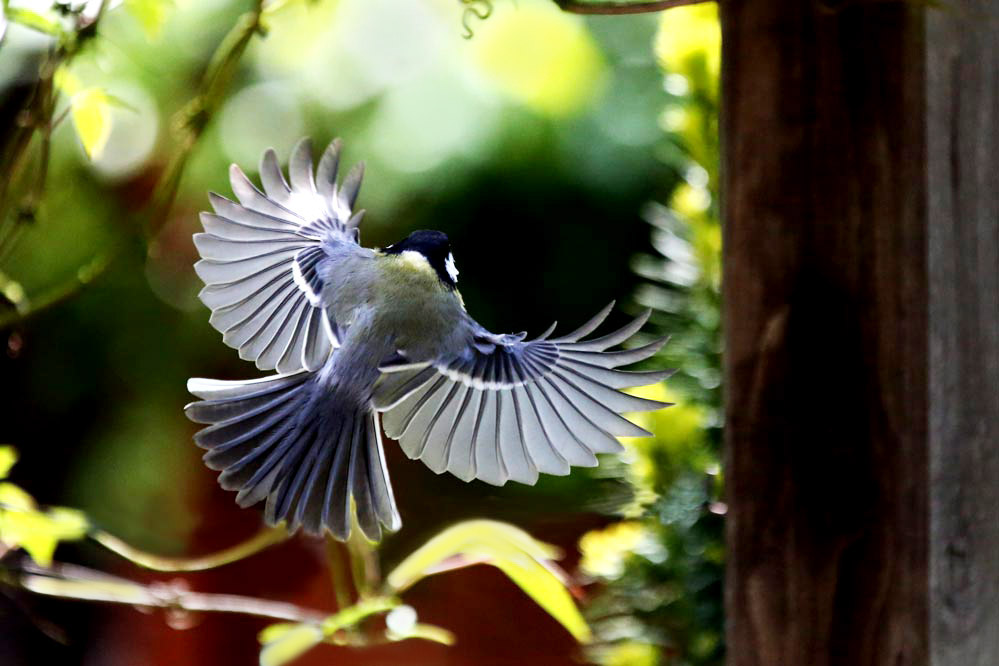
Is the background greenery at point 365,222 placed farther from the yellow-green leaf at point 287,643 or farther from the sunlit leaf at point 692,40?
the yellow-green leaf at point 287,643

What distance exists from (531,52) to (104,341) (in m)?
0.74

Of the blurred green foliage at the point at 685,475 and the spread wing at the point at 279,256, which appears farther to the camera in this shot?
the blurred green foliage at the point at 685,475

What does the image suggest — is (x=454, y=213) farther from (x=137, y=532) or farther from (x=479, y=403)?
(x=479, y=403)

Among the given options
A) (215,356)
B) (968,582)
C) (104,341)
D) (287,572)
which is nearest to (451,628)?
(287,572)

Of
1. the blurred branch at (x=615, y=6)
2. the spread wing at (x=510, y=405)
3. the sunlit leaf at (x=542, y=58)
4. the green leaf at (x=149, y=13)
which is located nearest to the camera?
the spread wing at (x=510, y=405)

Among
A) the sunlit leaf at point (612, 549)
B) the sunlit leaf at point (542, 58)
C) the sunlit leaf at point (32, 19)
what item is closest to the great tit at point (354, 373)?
the sunlit leaf at point (32, 19)

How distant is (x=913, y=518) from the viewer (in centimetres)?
58

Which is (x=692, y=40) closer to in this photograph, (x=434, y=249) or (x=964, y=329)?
(x=964, y=329)

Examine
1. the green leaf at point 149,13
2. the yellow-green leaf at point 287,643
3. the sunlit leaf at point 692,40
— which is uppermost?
the sunlit leaf at point 692,40

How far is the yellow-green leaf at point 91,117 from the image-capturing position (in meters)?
0.63

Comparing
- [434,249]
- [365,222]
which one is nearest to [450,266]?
[434,249]

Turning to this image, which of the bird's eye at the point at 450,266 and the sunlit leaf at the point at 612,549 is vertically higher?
the bird's eye at the point at 450,266

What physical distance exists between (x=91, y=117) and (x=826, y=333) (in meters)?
0.46

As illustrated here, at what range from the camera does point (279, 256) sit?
531 mm
